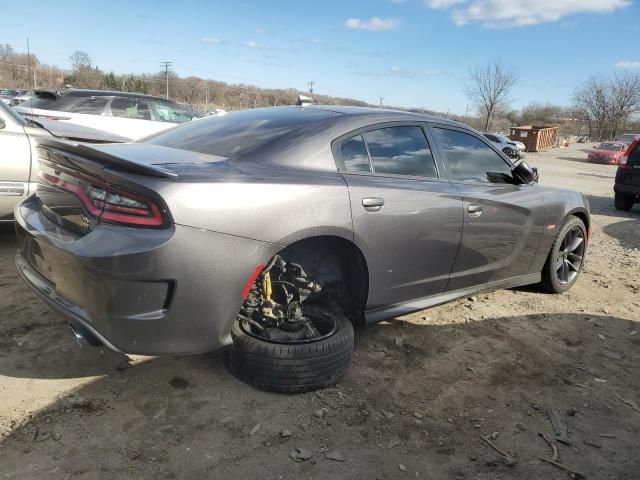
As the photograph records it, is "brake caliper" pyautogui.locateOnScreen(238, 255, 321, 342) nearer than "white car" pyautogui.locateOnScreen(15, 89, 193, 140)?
Yes

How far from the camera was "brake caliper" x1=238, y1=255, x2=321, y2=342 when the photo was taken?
2754mm

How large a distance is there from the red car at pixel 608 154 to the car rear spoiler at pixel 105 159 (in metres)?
33.5

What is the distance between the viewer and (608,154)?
31.0 metres

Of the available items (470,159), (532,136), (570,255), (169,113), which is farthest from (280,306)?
(532,136)

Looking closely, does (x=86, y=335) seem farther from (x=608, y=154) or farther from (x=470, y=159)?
(x=608, y=154)

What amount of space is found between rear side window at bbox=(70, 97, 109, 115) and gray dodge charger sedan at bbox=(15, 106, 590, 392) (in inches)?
258

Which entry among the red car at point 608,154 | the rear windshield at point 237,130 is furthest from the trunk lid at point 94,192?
the red car at point 608,154

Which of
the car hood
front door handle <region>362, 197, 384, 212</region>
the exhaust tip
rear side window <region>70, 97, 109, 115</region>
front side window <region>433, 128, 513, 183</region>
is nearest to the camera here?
the exhaust tip

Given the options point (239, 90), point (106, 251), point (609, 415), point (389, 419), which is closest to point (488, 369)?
point (609, 415)

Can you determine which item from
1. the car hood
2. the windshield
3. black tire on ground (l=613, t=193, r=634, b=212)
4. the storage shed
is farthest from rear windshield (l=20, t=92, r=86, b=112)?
the storage shed

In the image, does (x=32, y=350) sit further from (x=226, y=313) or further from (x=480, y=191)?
(x=480, y=191)

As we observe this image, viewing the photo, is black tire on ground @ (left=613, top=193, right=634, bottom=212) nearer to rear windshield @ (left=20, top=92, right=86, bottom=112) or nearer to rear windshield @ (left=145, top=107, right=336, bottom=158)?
rear windshield @ (left=145, top=107, right=336, bottom=158)

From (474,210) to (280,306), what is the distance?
1.57m

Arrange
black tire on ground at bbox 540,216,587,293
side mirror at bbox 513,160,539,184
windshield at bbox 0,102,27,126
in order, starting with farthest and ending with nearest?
windshield at bbox 0,102,27,126
black tire on ground at bbox 540,216,587,293
side mirror at bbox 513,160,539,184
